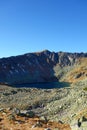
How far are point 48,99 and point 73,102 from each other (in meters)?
13.5

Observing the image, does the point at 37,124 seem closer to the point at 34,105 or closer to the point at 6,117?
the point at 6,117

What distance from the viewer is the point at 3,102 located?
64938 millimetres

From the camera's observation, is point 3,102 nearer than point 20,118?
No

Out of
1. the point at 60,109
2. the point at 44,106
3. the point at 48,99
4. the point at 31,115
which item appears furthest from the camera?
the point at 48,99

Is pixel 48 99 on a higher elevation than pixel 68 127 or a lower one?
higher

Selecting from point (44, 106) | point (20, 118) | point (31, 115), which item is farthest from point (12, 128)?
point (44, 106)

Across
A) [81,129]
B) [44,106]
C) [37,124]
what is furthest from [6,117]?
[44,106]

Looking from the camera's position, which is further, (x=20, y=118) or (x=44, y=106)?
(x=44, y=106)

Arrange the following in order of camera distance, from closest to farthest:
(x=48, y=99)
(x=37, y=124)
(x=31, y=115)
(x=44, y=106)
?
(x=37, y=124) < (x=31, y=115) < (x=44, y=106) < (x=48, y=99)

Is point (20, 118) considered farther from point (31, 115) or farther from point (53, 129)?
point (53, 129)

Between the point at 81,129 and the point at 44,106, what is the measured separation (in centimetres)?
4078

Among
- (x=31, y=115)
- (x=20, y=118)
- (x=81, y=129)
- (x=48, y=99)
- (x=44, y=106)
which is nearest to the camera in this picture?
(x=81, y=129)

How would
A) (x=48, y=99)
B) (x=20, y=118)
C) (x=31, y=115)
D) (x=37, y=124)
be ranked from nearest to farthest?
(x=37, y=124), (x=20, y=118), (x=31, y=115), (x=48, y=99)

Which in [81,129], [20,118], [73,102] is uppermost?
[73,102]
